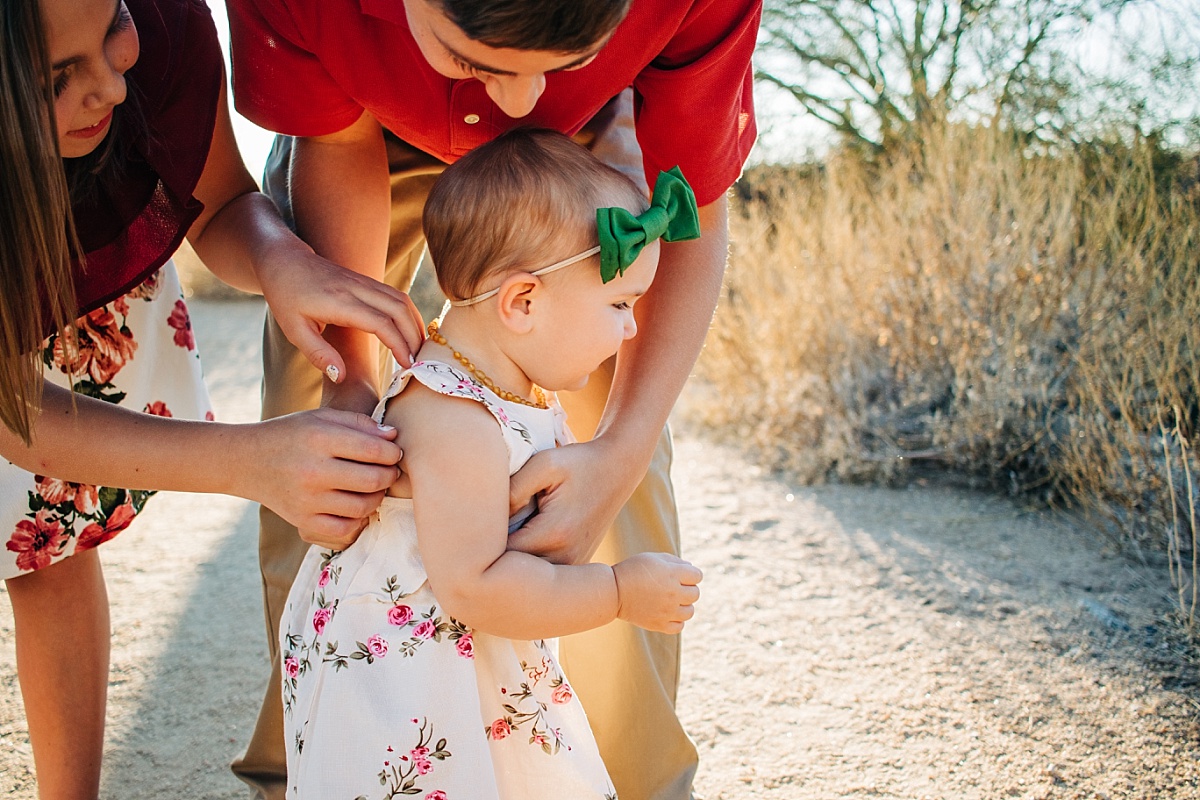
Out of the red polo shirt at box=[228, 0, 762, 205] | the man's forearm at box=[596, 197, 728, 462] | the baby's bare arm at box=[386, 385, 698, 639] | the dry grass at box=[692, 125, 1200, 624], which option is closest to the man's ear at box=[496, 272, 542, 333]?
the baby's bare arm at box=[386, 385, 698, 639]

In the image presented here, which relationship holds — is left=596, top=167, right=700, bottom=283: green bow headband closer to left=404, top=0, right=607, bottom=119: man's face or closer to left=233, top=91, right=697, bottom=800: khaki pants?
left=404, top=0, right=607, bottom=119: man's face

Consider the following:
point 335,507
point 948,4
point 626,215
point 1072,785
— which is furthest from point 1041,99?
point 335,507

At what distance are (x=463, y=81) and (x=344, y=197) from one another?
295 millimetres

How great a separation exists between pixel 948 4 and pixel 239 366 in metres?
5.18

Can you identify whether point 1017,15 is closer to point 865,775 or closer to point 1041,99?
point 1041,99

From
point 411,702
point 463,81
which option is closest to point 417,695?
point 411,702

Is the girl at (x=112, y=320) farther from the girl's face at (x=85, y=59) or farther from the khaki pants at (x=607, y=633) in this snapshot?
the khaki pants at (x=607, y=633)

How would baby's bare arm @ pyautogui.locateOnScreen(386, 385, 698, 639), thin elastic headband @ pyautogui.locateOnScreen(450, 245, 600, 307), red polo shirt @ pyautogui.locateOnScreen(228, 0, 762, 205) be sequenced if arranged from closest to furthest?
1. baby's bare arm @ pyautogui.locateOnScreen(386, 385, 698, 639)
2. thin elastic headband @ pyautogui.locateOnScreen(450, 245, 600, 307)
3. red polo shirt @ pyautogui.locateOnScreen(228, 0, 762, 205)

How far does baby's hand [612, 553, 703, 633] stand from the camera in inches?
48.0

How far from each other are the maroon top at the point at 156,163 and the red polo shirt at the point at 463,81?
0.07m

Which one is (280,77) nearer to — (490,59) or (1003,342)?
(490,59)

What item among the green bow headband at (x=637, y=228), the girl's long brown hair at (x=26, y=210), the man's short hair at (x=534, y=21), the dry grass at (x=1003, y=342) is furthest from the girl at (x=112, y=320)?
the dry grass at (x=1003, y=342)

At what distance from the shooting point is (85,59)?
3.84ft

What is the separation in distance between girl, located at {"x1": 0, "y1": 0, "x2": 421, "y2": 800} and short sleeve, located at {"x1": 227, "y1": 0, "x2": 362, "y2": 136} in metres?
0.08
